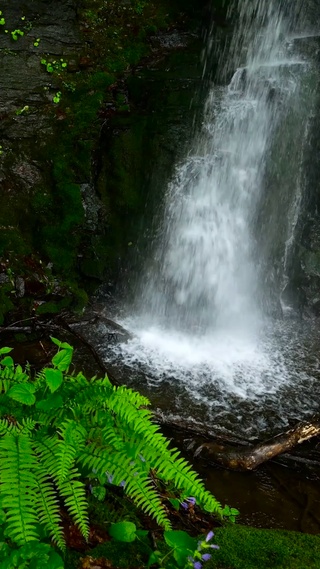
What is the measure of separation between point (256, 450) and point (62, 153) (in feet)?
19.5

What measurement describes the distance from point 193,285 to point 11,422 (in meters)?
5.82

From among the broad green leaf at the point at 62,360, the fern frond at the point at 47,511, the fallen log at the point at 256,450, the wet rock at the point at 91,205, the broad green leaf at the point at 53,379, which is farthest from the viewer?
the wet rock at the point at 91,205

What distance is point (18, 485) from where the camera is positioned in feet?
6.32

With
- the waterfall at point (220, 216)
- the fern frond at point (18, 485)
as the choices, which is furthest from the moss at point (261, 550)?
the waterfall at point (220, 216)

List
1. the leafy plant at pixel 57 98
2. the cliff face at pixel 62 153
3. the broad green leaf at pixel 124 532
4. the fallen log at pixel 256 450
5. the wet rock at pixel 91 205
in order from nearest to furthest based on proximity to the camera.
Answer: the broad green leaf at pixel 124 532 < the fallen log at pixel 256 450 < the cliff face at pixel 62 153 < the wet rock at pixel 91 205 < the leafy plant at pixel 57 98

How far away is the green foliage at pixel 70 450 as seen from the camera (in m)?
1.95

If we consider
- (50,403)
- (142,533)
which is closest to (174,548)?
(142,533)

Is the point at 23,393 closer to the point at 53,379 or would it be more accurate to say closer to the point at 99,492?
the point at 53,379

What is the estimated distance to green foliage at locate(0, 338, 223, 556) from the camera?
6.41 ft

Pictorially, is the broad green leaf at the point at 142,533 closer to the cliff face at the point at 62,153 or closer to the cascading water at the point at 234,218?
the cliff face at the point at 62,153

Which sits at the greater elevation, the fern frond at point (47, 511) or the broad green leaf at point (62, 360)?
the broad green leaf at point (62, 360)

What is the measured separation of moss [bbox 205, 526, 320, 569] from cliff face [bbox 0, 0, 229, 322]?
4893mm

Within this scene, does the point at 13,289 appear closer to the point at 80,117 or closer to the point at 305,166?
the point at 80,117

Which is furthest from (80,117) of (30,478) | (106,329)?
(30,478)
